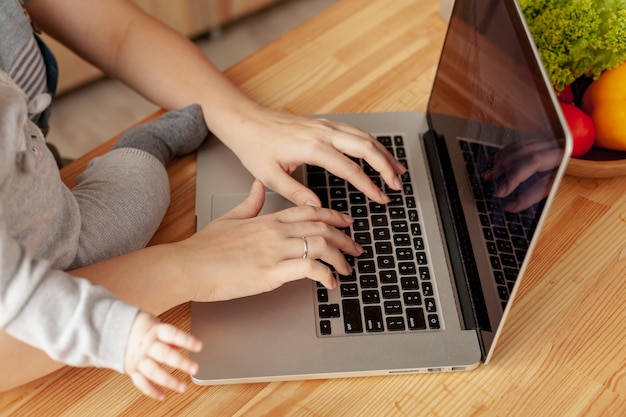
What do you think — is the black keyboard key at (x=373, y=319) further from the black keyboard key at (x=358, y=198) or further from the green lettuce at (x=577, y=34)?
the green lettuce at (x=577, y=34)

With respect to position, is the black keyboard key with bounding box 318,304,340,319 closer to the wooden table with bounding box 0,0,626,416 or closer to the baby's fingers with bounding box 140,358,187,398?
the wooden table with bounding box 0,0,626,416

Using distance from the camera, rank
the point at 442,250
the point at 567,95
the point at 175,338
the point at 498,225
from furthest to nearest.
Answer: the point at 567,95 → the point at 442,250 → the point at 498,225 → the point at 175,338

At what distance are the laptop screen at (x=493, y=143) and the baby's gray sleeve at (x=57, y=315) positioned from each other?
14.4 inches

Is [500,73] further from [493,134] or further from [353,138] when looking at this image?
[353,138]

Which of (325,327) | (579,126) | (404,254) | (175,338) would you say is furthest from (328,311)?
(579,126)

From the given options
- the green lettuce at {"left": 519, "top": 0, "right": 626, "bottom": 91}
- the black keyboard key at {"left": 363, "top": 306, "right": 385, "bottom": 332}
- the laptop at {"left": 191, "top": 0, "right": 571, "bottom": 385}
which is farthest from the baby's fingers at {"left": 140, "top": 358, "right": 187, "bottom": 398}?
the green lettuce at {"left": 519, "top": 0, "right": 626, "bottom": 91}

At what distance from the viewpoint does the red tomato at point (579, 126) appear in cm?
80

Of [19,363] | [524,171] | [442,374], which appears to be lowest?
[442,374]

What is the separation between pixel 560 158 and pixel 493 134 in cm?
18

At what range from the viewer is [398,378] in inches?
26.0

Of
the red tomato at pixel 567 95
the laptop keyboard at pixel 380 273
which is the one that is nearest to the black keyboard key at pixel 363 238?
the laptop keyboard at pixel 380 273

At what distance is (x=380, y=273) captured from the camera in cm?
73

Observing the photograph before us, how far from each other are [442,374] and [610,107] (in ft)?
1.38

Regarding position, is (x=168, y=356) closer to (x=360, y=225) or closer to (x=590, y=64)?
(x=360, y=225)
